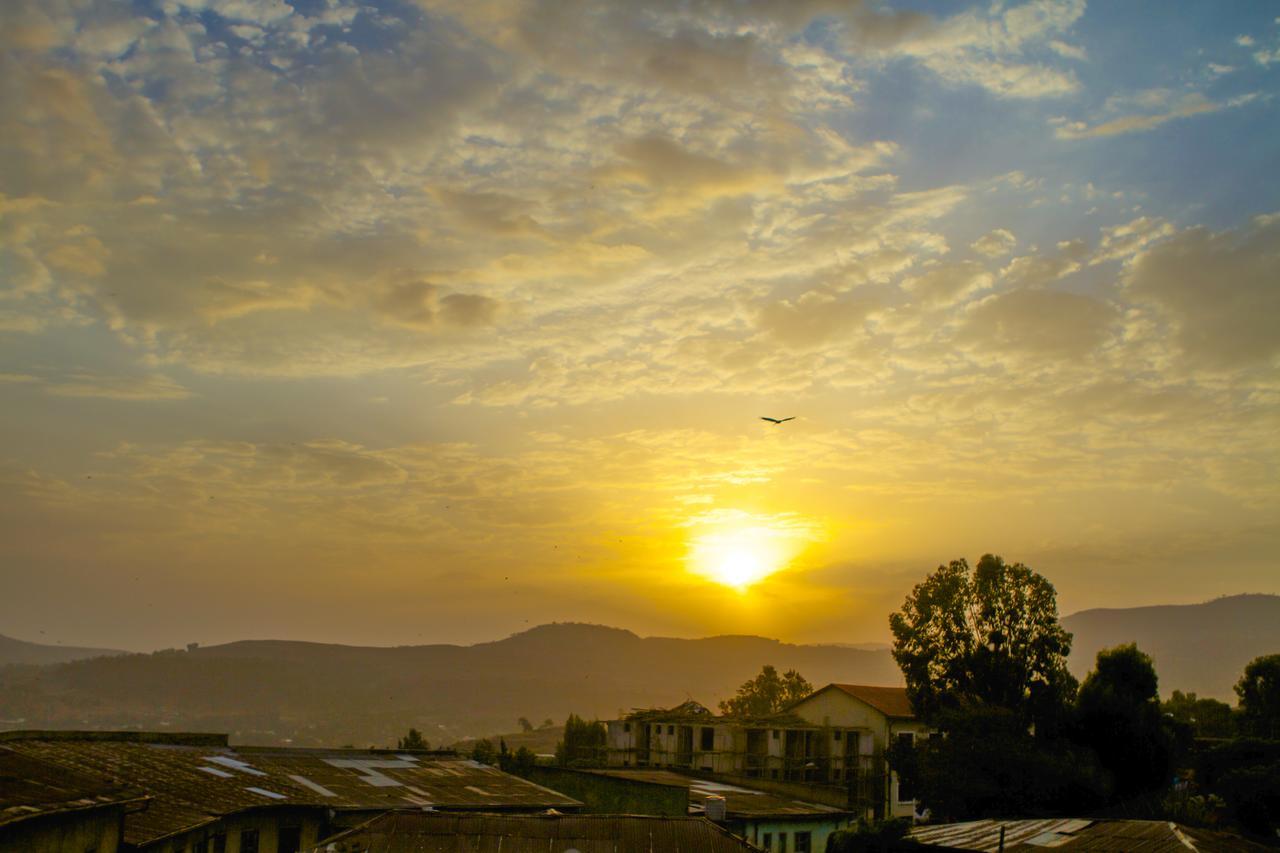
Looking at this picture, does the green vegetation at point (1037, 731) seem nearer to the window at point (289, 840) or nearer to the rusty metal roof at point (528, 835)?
the rusty metal roof at point (528, 835)

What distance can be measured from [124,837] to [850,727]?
50.5m

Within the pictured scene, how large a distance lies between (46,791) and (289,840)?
12690mm

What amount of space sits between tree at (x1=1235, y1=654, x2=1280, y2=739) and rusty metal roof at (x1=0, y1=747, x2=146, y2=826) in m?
67.2

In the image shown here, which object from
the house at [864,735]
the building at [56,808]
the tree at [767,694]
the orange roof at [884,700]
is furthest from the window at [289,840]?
the tree at [767,694]

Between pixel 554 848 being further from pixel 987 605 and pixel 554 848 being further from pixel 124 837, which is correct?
pixel 987 605

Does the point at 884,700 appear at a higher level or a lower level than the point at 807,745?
higher

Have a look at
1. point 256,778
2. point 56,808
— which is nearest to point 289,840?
point 256,778

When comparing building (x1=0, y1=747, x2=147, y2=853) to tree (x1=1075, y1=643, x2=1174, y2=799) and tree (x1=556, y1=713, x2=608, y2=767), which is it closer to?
tree (x1=1075, y1=643, x2=1174, y2=799)

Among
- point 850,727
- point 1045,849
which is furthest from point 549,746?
point 1045,849

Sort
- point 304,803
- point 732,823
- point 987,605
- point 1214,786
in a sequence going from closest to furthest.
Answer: point 304,803 → point 732,823 → point 1214,786 → point 987,605

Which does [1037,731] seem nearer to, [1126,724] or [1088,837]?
[1126,724]

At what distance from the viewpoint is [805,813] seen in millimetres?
45625

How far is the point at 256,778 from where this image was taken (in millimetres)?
35000

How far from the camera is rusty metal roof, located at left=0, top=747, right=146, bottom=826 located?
1944 centimetres
